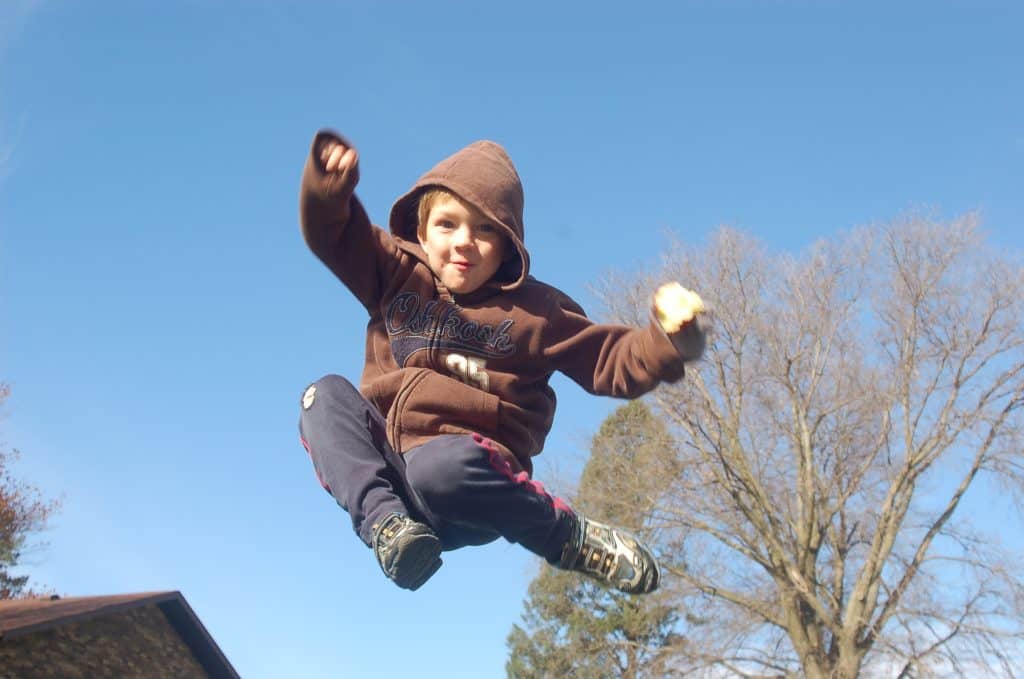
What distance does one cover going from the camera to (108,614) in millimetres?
13312

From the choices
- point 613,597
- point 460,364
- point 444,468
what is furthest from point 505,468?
point 613,597

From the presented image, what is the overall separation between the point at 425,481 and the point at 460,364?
14.1 inches

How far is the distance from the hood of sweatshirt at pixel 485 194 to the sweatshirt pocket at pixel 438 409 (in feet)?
1.08

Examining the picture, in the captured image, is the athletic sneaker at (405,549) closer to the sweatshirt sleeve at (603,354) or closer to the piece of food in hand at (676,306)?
the sweatshirt sleeve at (603,354)

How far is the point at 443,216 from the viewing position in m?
2.49

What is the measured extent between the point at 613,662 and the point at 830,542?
4143 millimetres

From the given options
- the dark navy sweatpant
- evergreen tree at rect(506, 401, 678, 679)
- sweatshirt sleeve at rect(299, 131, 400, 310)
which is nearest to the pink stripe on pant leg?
the dark navy sweatpant

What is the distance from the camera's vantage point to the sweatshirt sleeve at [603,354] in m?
2.37

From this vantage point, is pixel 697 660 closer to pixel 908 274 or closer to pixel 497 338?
pixel 908 274

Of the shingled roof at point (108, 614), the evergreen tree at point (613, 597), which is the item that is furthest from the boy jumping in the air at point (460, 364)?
the shingled roof at point (108, 614)

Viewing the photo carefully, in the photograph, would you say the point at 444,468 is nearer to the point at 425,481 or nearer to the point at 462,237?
the point at 425,481

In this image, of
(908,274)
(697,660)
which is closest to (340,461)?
(697,660)

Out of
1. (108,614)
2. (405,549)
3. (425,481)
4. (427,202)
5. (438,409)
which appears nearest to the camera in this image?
(405,549)

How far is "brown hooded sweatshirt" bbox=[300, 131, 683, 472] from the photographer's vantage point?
2359mm
